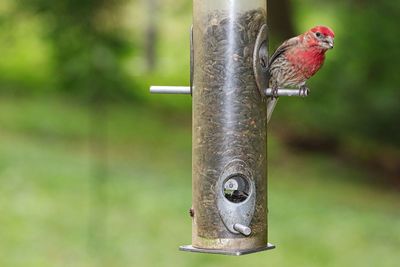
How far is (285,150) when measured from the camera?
19.1 meters

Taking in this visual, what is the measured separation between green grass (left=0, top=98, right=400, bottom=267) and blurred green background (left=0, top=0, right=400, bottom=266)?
0.12ft

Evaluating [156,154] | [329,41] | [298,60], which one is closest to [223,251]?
[298,60]

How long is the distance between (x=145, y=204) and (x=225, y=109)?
345 inches

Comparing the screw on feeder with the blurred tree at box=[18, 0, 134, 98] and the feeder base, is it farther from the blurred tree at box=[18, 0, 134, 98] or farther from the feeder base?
the blurred tree at box=[18, 0, 134, 98]

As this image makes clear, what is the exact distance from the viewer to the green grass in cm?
1131

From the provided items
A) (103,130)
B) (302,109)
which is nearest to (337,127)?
(302,109)

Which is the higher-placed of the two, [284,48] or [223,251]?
[284,48]

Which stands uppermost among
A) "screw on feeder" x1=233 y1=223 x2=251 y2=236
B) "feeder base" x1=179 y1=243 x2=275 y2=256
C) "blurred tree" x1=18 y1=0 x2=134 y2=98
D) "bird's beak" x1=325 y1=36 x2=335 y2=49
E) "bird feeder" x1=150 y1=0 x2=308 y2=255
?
"blurred tree" x1=18 y1=0 x2=134 y2=98

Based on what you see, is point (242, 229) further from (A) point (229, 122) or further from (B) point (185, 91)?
(B) point (185, 91)

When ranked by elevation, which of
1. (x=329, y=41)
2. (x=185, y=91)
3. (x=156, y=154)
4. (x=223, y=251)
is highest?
(x=329, y=41)

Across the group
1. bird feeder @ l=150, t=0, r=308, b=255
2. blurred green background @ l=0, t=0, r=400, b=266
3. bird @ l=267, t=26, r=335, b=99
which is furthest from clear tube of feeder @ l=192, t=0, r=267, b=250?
blurred green background @ l=0, t=0, r=400, b=266

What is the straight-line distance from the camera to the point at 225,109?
5.00 meters

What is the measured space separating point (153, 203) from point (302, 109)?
15.5 feet

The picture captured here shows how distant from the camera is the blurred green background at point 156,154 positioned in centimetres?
1148
